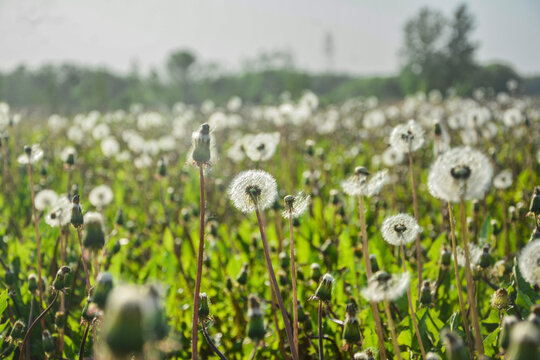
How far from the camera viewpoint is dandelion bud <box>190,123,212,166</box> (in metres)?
1.17

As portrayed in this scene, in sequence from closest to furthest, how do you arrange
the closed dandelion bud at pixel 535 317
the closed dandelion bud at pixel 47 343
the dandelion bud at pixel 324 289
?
the closed dandelion bud at pixel 535 317
the dandelion bud at pixel 324 289
the closed dandelion bud at pixel 47 343

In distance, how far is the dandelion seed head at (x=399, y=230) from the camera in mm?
1319

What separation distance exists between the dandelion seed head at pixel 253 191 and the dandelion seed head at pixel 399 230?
0.36 metres

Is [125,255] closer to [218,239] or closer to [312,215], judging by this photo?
[218,239]

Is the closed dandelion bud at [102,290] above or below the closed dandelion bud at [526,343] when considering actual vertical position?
above

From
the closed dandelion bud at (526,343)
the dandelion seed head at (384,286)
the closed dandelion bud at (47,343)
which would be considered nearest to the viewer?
the closed dandelion bud at (526,343)

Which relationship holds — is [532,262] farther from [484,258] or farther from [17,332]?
[17,332]

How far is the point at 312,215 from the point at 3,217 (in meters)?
2.37

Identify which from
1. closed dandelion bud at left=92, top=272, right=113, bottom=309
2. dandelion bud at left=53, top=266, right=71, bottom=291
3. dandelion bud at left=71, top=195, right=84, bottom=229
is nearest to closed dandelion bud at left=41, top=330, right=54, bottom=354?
dandelion bud at left=53, top=266, right=71, bottom=291

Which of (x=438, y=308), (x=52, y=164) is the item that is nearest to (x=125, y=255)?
(x=438, y=308)

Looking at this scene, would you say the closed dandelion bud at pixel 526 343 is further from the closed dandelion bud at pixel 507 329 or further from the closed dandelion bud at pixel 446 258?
the closed dandelion bud at pixel 446 258

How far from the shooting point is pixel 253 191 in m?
1.25

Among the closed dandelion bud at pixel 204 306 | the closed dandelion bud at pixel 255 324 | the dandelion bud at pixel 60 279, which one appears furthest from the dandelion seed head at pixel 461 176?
the dandelion bud at pixel 60 279

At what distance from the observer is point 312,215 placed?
311 centimetres
